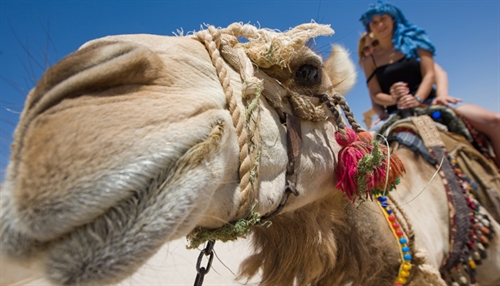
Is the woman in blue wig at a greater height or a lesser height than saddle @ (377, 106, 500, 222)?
greater

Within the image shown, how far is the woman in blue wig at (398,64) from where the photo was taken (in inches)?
133

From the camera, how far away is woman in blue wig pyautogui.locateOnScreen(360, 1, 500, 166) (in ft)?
11.0

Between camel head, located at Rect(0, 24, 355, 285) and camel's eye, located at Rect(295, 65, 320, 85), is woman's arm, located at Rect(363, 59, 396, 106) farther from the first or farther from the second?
camel head, located at Rect(0, 24, 355, 285)

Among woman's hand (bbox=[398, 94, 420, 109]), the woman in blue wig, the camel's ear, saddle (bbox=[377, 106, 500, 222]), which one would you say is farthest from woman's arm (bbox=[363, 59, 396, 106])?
the camel's ear

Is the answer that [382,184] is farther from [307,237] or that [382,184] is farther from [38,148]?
[38,148]

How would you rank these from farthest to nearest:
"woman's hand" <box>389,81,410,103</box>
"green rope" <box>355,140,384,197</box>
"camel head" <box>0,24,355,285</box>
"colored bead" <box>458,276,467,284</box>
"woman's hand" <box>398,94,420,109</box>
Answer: "woman's hand" <box>389,81,410,103</box> → "woman's hand" <box>398,94,420,109</box> → "colored bead" <box>458,276,467,284</box> → "green rope" <box>355,140,384,197</box> → "camel head" <box>0,24,355,285</box>

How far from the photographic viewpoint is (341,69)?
2043 millimetres

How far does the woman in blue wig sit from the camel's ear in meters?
1.34

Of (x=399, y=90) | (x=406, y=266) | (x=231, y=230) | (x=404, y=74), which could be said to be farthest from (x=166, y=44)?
(x=404, y=74)

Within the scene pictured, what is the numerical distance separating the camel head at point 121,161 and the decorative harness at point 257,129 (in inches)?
0.5

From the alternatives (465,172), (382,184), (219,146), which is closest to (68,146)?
(219,146)

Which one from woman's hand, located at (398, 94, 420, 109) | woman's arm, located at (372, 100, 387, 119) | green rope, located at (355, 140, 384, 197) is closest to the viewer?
green rope, located at (355, 140, 384, 197)

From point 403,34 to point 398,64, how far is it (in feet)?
1.14

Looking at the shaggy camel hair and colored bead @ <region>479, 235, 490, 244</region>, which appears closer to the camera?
the shaggy camel hair
